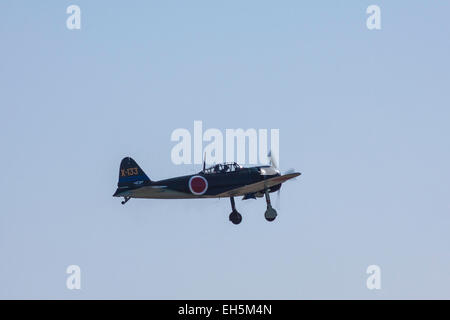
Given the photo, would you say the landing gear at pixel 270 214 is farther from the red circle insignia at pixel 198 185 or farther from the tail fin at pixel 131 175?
the tail fin at pixel 131 175

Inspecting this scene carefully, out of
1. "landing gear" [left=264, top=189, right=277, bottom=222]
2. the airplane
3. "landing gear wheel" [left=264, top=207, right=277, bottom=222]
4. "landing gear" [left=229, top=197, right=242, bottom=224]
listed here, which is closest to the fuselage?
the airplane

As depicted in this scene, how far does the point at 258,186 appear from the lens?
211 feet

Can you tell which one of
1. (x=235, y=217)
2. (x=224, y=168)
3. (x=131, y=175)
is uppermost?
(x=224, y=168)

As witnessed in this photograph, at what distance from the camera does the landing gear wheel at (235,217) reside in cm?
6475

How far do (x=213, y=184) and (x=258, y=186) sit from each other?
7.88 feet

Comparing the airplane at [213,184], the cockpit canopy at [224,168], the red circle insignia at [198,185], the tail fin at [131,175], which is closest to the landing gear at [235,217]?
the airplane at [213,184]

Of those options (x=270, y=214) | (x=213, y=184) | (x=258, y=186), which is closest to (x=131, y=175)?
(x=213, y=184)

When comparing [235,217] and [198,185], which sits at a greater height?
[198,185]

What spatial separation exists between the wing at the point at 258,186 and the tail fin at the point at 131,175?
393 cm

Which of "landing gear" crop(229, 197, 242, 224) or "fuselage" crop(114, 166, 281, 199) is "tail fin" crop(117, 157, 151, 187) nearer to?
"fuselage" crop(114, 166, 281, 199)

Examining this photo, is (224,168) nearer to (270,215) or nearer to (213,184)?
(213,184)

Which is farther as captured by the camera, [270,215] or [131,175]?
[270,215]
